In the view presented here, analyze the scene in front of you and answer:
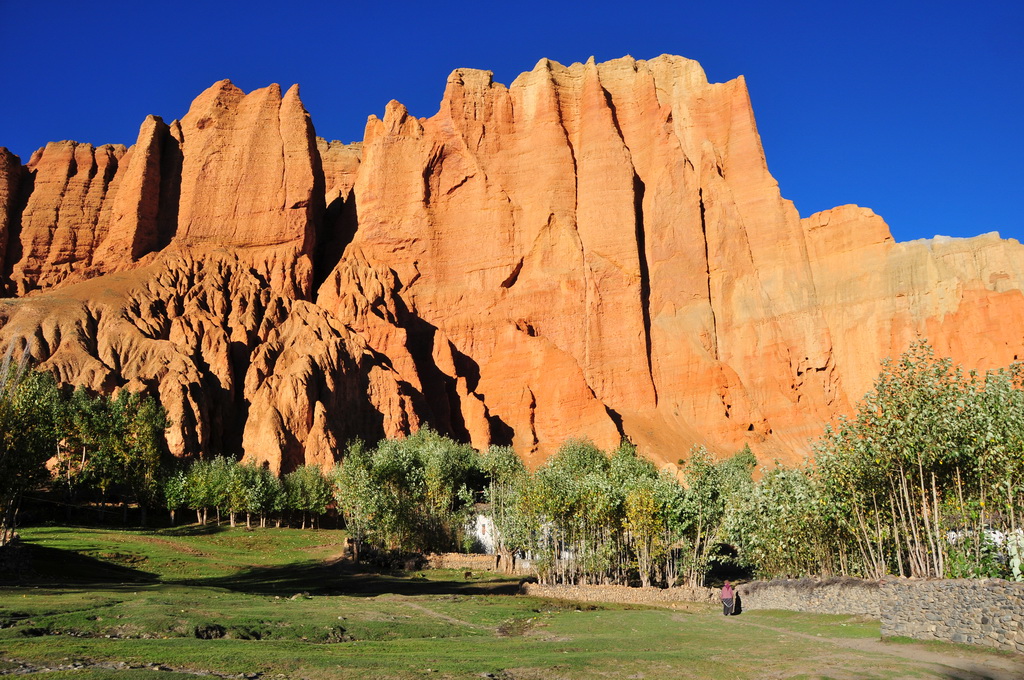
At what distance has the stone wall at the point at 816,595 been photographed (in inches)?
1097

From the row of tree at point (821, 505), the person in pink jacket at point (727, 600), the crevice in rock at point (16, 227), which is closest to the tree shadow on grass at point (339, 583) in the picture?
the row of tree at point (821, 505)

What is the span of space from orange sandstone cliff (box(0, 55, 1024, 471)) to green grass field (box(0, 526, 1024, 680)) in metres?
61.4

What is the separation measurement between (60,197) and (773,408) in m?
106

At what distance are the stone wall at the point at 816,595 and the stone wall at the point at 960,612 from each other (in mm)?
3121

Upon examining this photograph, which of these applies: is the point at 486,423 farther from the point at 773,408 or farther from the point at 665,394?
the point at 773,408

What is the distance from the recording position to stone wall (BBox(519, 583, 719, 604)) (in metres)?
39.1

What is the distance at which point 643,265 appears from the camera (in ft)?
415

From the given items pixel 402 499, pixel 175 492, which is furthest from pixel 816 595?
pixel 175 492

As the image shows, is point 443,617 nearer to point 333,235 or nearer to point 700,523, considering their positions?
point 700,523

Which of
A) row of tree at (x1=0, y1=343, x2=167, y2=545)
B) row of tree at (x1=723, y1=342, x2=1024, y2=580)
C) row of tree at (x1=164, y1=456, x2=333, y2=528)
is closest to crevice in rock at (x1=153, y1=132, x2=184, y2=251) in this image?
row of tree at (x1=0, y1=343, x2=167, y2=545)

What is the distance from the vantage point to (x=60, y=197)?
116m

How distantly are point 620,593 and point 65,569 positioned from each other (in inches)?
1033

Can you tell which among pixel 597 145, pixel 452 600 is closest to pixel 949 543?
pixel 452 600

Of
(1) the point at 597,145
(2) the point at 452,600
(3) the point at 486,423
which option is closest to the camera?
(2) the point at 452,600
